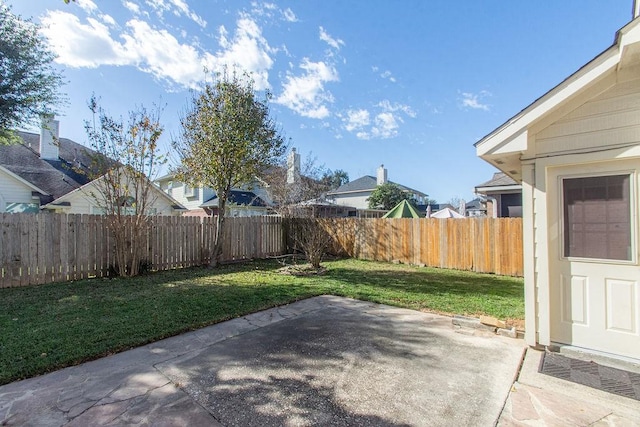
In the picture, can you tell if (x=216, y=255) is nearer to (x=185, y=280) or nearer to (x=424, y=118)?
(x=185, y=280)

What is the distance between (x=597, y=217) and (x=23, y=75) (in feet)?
45.6

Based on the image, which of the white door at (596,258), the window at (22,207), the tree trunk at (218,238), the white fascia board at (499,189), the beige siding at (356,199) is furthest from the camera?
the beige siding at (356,199)

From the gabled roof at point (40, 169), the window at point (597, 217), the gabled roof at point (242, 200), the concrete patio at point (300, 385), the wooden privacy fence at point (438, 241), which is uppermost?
the gabled roof at point (40, 169)

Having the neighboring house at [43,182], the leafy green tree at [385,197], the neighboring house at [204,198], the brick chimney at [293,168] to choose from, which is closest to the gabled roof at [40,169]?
the neighboring house at [43,182]

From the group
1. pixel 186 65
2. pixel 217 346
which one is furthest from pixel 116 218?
pixel 217 346

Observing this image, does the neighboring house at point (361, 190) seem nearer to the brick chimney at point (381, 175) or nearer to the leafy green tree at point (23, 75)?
the brick chimney at point (381, 175)

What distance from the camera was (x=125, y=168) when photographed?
8320mm

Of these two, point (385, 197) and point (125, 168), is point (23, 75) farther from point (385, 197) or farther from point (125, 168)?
point (385, 197)

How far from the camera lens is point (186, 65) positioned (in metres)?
10.4

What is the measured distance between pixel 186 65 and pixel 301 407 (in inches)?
439

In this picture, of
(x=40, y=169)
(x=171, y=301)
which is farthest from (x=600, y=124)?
(x=40, y=169)

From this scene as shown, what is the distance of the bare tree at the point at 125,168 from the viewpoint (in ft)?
26.4

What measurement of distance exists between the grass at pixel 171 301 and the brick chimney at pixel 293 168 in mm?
9918

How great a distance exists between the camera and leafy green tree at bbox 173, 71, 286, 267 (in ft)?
30.9
